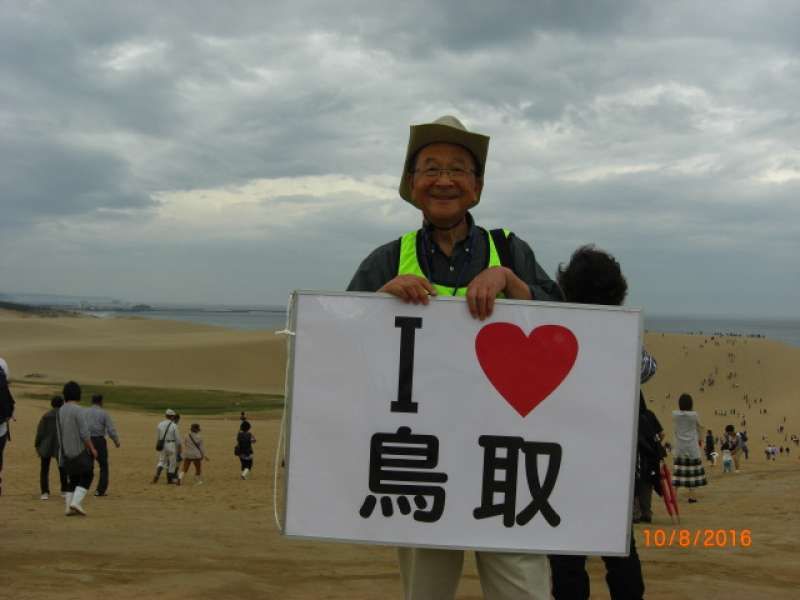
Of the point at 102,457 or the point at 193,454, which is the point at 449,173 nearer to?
the point at 102,457

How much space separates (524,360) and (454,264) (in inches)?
20.7

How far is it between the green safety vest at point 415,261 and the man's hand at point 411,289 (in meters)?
0.17

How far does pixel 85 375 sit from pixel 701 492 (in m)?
50.3

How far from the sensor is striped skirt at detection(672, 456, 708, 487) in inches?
426

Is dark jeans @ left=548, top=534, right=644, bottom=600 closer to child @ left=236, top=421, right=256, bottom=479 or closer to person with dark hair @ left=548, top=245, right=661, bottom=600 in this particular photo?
person with dark hair @ left=548, top=245, right=661, bottom=600

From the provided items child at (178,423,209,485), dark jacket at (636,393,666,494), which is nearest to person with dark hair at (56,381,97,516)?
child at (178,423,209,485)

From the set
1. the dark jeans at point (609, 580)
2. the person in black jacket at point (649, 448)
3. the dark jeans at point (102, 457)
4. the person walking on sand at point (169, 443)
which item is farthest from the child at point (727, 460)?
the dark jeans at point (609, 580)

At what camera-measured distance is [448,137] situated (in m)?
3.24

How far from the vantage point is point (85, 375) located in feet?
185

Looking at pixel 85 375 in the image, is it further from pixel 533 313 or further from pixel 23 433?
pixel 533 313

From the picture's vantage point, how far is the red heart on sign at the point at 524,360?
9.90ft
